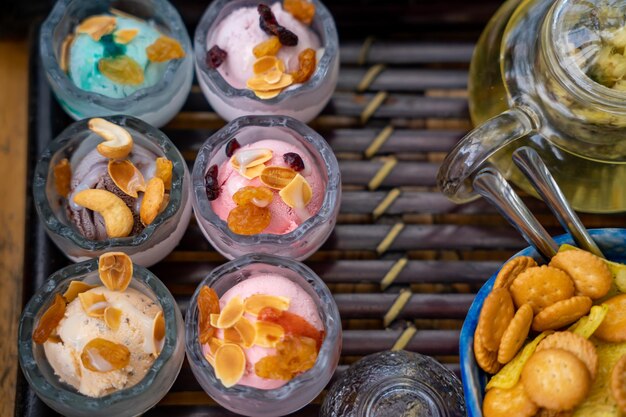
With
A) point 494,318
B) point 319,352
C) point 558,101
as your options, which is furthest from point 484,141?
point 319,352

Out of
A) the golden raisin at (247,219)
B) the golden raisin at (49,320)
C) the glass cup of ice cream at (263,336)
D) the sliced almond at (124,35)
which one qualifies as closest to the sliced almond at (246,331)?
the glass cup of ice cream at (263,336)

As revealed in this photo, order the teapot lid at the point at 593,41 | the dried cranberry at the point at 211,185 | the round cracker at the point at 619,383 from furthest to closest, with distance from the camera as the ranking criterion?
the dried cranberry at the point at 211,185 < the teapot lid at the point at 593,41 < the round cracker at the point at 619,383

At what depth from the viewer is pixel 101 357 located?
880 millimetres

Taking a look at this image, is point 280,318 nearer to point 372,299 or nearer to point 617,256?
point 372,299

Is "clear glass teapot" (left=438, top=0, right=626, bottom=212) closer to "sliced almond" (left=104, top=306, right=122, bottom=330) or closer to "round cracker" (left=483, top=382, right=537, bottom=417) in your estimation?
"round cracker" (left=483, top=382, right=537, bottom=417)

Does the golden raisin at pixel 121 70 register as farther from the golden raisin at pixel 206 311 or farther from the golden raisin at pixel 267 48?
the golden raisin at pixel 206 311

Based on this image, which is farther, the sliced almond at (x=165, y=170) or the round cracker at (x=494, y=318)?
the sliced almond at (x=165, y=170)

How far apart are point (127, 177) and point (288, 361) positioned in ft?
1.07

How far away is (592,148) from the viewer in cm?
92

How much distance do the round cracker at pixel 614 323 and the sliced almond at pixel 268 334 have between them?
0.37 m

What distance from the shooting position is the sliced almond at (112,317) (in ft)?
2.96

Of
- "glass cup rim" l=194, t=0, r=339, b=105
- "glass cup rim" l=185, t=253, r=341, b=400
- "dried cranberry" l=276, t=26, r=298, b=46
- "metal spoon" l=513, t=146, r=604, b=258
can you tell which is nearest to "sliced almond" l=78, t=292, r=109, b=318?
"glass cup rim" l=185, t=253, r=341, b=400

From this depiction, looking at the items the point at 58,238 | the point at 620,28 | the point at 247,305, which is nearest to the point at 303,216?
the point at 247,305

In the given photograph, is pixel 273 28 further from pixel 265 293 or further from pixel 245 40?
pixel 265 293
